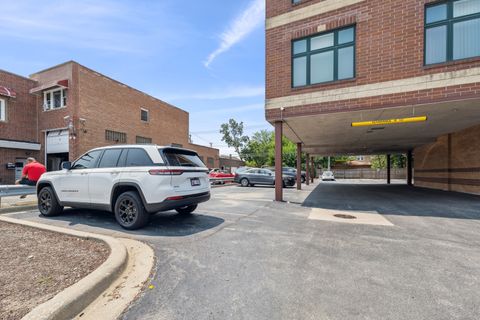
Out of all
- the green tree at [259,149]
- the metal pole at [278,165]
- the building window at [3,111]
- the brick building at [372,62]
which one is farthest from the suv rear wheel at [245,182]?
the green tree at [259,149]

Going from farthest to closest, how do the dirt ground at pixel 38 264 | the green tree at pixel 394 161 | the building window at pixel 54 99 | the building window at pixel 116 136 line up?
the green tree at pixel 394 161 → the building window at pixel 116 136 → the building window at pixel 54 99 → the dirt ground at pixel 38 264

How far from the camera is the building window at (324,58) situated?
8.34m

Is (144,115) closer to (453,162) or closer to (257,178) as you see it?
(257,178)

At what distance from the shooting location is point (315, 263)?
11.3 feet

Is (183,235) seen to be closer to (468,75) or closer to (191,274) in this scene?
(191,274)

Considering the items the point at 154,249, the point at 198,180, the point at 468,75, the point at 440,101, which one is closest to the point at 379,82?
the point at 440,101

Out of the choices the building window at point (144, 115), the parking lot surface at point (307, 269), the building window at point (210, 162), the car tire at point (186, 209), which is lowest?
the parking lot surface at point (307, 269)

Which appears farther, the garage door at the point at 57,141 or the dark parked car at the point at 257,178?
the dark parked car at the point at 257,178

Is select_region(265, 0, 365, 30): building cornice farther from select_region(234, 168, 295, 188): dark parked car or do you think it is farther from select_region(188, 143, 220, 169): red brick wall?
select_region(188, 143, 220, 169): red brick wall

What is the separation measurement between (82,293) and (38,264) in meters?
1.37

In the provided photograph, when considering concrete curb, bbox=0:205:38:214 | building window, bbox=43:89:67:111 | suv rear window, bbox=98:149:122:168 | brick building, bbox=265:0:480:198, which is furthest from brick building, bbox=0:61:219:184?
brick building, bbox=265:0:480:198

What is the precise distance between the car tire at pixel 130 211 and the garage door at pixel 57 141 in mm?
15276

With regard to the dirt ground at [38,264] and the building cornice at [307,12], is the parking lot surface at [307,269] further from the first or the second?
the building cornice at [307,12]

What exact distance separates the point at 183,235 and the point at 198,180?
1386mm
